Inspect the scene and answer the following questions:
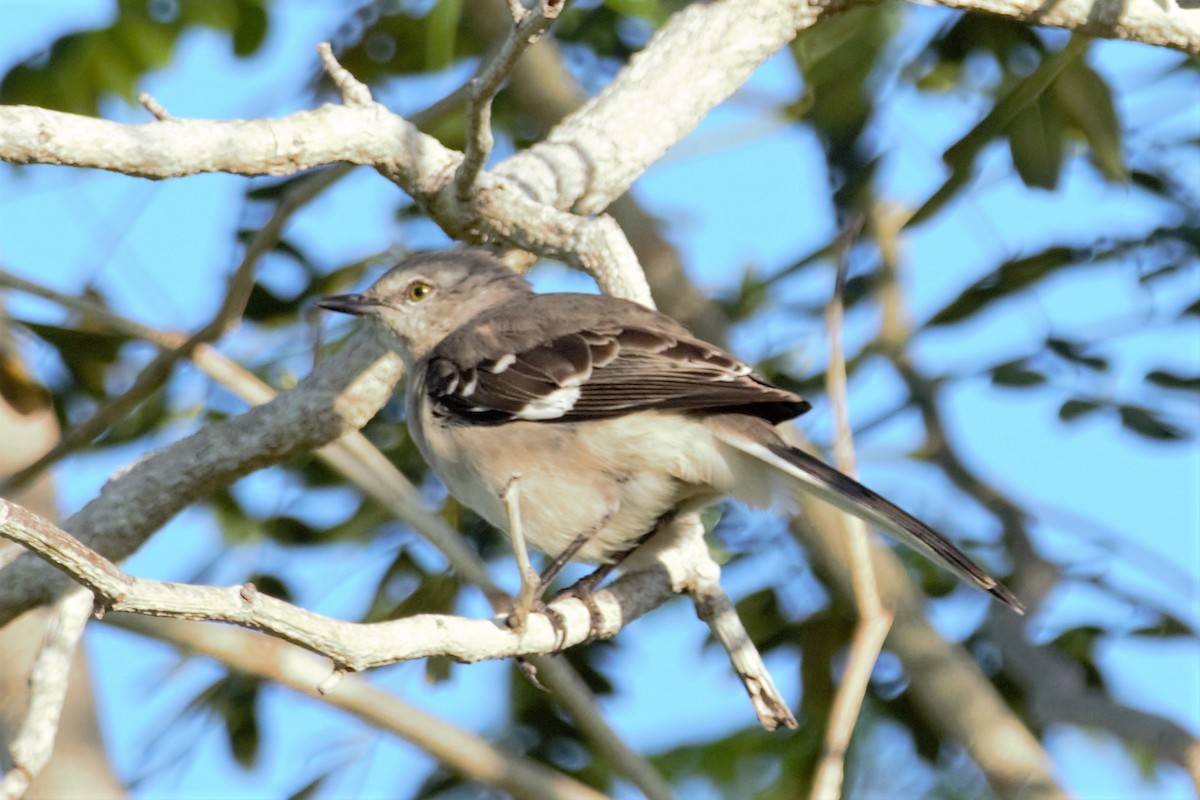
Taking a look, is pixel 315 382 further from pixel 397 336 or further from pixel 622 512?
pixel 622 512

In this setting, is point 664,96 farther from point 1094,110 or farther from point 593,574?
point 593,574

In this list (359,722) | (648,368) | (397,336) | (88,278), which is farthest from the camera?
(88,278)

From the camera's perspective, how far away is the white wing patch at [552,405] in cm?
427

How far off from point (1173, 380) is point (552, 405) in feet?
6.71

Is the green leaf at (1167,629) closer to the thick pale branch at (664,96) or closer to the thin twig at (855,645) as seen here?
the thin twig at (855,645)

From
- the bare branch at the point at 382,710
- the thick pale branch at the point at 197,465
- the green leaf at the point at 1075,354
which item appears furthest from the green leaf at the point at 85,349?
the green leaf at the point at 1075,354

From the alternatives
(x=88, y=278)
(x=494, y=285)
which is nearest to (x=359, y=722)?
(x=494, y=285)

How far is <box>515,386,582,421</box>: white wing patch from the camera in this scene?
14.0 feet

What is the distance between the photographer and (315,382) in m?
4.50

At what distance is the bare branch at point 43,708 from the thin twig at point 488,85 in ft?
4.79

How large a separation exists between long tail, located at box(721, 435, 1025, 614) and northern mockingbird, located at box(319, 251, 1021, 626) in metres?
0.02

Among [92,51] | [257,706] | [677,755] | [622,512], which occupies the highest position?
[92,51]

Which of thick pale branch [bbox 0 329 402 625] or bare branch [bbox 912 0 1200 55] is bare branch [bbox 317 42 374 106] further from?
bare branch [bbox 912 0 1200 55]

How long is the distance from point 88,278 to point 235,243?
639mm
